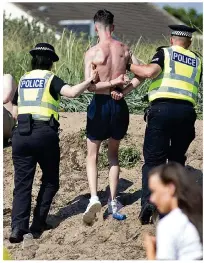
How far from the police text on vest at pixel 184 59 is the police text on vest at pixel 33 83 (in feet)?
4.28

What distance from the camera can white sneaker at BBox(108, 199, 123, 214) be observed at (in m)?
7.94

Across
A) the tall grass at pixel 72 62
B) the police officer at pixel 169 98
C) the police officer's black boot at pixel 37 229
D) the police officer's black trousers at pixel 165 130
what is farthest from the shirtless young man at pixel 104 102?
the tall grass at pixel 72 62

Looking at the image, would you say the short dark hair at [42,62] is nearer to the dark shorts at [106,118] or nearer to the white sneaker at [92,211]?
the dark shorts at [106,118]

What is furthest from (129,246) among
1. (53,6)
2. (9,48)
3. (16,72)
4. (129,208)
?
(53,6)

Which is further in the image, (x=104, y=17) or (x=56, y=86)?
(x=104, y=17)

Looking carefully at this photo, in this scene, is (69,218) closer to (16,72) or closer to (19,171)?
(19,171)

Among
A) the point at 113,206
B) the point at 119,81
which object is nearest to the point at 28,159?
the point at 113,206

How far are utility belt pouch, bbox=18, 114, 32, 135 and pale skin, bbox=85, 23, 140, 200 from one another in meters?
0.72

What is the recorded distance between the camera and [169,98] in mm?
7480

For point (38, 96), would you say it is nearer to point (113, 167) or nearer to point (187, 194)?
point (113, 167)

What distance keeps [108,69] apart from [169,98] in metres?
0.72

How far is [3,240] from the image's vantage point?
25.0 feet

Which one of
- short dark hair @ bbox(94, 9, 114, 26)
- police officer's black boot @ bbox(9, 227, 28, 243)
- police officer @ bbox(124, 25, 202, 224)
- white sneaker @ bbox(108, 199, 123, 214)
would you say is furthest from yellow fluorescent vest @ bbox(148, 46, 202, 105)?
police officer's black boot @ bbox(9, 227, 28, 243)

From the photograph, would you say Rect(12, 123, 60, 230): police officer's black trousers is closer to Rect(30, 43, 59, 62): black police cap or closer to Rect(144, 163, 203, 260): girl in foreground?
Rect(30, 43, 59, 62): black police cap
